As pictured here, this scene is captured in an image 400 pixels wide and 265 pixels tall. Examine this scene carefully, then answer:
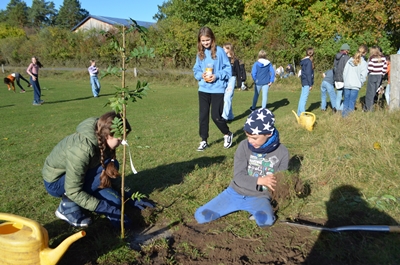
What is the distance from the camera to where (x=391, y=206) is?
3.47 m

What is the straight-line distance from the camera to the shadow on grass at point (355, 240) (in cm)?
270

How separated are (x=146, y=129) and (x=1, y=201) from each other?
173 inches

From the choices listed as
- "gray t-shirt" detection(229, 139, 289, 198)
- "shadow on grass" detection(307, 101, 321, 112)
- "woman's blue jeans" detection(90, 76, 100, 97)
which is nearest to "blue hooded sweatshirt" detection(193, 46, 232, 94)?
"gray t-shirt" detection(229, 139, 289, 198)

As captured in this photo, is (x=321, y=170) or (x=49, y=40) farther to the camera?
(x=49, y=40)

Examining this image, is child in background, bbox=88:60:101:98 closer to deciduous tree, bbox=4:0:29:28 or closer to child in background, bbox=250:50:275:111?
child in background, bbox=250:50:275:111

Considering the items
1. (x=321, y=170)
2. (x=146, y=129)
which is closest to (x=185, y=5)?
(x=146, y=129)

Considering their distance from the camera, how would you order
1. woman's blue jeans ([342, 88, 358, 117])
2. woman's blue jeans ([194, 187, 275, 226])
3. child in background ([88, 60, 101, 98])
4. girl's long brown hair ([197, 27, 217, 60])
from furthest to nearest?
child in background ([88, 60, 101, 98]) < woman's blue jeans ([342, 88, 358, 117]) < girl's long brown hair ([197, 27, 217, 60]) < woman's blue jeans ([194, 187, 275, 226])

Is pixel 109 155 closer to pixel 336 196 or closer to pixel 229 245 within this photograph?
pixel 229 245

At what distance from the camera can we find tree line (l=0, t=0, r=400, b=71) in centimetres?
2172

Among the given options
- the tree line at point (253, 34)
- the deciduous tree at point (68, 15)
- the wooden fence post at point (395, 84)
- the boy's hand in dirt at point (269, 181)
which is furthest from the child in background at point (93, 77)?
the deciduous tree at point (68, 15)

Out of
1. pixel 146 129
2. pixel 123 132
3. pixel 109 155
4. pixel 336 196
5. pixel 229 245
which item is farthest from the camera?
pixel 146 129

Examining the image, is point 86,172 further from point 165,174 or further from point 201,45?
point 201,45

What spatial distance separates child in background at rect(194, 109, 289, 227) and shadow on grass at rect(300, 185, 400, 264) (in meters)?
0.55

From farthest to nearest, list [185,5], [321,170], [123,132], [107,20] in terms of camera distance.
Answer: [107,20] < [185,5] < [321,170] < [123,132]
